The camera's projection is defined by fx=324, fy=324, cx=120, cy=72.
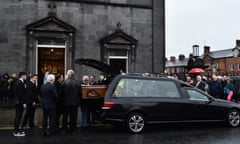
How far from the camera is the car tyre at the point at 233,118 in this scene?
11.6 meters

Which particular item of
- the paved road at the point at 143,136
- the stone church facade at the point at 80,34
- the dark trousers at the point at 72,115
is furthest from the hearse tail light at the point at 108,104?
the stone church facade at the point at 80,34

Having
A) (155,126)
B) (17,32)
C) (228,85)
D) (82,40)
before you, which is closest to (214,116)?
(155,126)

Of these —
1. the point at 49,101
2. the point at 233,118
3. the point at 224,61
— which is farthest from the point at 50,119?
the point at 224,61

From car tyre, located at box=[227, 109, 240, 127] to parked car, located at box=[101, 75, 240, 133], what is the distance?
6 centimetres

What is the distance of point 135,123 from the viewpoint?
10281 millimetres

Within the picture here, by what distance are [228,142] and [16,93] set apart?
637 cm

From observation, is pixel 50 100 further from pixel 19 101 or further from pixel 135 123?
pixel 135 123

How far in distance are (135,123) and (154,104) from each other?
0.87m

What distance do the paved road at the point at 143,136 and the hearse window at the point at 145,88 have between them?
48.5 inches

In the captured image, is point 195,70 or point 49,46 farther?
point 195,70

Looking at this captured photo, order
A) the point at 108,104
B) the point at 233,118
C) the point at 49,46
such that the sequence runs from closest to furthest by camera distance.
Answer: the point at 108,104, the point at 233,118, the point at 49,46

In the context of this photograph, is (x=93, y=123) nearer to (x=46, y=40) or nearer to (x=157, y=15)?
(x=46, y=40)

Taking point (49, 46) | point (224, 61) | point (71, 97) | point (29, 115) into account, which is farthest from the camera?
point (224, 61)

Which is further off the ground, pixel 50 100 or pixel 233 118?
pixel 50 100
